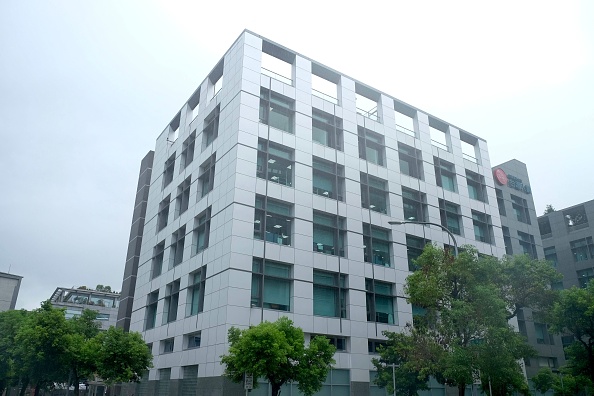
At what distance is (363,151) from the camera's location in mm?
45312

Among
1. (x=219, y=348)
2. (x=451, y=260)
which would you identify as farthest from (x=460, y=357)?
(x=219, y=348)

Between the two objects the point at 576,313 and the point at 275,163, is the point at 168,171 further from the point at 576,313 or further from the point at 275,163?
the point at 576,313

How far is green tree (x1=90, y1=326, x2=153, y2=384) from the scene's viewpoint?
35.2 metres

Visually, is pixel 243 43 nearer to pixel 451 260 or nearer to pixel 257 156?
pixel 257 156

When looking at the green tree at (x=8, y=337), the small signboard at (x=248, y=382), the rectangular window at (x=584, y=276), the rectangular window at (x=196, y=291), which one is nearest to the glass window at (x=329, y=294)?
the rectangular window at (x=196, y=291)

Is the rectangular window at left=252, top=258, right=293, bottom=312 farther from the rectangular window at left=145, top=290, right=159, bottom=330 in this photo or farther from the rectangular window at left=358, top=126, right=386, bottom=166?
the rectangular window at left=145, top=290, right=159, bottom=330

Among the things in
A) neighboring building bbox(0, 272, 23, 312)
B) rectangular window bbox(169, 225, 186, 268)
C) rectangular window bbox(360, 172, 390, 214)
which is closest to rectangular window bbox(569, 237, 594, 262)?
rectangular window bbox(360, 172, 390, 214)

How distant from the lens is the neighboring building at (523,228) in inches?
2121

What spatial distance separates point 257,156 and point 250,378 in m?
19.2

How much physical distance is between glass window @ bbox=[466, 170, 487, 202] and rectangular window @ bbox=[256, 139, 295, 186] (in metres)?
24.0

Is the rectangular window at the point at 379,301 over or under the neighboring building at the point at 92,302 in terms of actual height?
under

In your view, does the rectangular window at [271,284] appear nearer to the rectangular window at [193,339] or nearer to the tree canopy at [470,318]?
the rectangular window at [193,339]

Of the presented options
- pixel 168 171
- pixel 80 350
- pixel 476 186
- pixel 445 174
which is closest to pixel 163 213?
pixel 168 171

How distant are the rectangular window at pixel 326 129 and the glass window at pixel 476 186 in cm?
1842
